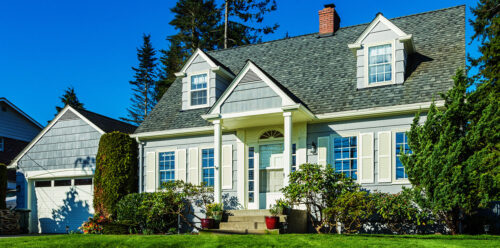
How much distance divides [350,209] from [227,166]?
14.3 feet

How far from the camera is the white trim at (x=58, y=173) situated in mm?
17109

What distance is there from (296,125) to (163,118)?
494 centimetres

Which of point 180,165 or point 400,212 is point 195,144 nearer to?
point 180,165

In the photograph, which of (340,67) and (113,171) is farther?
(113,171)

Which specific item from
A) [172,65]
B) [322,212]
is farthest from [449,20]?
[172,65]

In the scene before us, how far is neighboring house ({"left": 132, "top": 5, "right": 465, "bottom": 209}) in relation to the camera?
1222 cm

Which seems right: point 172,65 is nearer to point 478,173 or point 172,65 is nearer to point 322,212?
point 322,212

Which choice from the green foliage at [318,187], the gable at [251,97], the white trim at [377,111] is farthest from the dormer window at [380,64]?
the green foliage at [318,187]

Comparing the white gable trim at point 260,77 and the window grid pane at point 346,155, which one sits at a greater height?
the white gable trim at point 260,77

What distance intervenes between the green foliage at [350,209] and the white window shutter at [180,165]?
17.1ft

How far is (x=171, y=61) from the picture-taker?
1294 inches

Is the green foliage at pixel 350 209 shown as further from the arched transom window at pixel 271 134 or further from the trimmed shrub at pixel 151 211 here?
the trimmed shrub at pixel 151 211

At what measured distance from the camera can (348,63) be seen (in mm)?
14367

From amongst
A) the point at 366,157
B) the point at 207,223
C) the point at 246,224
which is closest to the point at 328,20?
the point at 366,157
